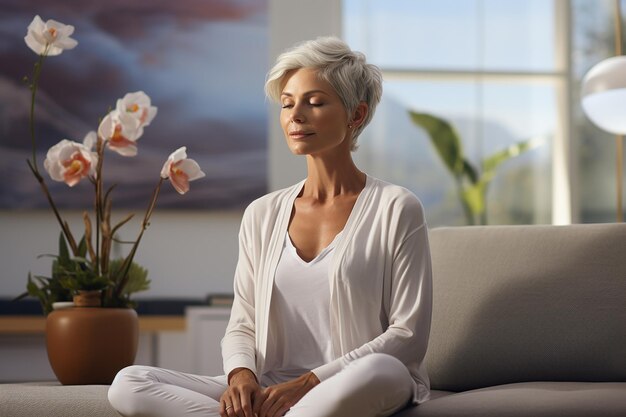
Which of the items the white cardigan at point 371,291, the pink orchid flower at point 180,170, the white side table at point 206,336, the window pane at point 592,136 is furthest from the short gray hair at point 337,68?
the window pane at point 592,136

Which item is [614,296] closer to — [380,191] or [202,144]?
[380,191]

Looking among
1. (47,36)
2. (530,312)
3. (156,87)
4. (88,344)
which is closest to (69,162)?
(47,36)

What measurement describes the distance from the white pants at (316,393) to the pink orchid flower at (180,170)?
24.4 inches

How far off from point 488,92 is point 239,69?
1417mm

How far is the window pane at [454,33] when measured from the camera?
566 cm

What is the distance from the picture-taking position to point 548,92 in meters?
5.79

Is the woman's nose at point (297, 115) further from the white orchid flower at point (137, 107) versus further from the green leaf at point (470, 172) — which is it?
the green leaf at point (470, 172)

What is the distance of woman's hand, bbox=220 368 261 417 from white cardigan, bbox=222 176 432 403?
0.08 meters

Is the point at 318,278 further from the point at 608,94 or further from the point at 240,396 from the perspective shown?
the point at 608,94

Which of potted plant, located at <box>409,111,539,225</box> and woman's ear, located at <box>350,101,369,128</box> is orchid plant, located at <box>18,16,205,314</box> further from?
potted plant, located at <box>409,111,539,225</box>

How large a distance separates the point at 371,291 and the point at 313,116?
1.38 feet

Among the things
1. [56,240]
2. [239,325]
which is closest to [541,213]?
[56,240]

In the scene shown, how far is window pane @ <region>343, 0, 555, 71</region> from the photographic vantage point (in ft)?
18.6

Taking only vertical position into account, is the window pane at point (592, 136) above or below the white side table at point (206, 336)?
above
